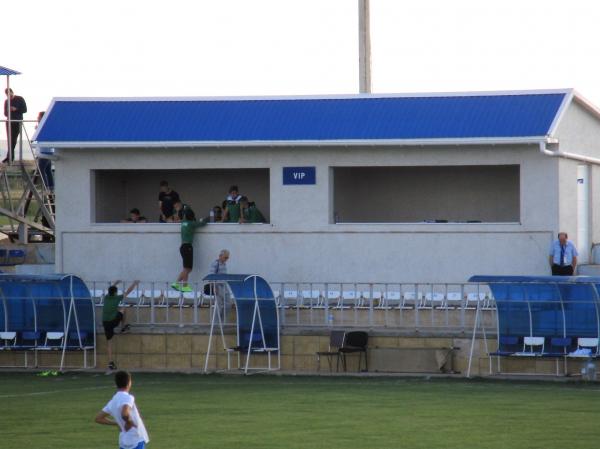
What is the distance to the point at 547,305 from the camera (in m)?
26.0

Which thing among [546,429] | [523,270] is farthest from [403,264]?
[546,429]

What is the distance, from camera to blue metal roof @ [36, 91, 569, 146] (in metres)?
30.8

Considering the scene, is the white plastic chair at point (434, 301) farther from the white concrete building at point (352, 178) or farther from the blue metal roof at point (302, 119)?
the blue metal roof at point (302, 119)

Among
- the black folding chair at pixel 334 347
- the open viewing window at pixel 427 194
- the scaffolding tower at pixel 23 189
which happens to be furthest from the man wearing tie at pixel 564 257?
the scaffolding tower at pixel 23 189

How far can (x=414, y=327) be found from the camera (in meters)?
27.0

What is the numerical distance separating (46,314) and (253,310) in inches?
169

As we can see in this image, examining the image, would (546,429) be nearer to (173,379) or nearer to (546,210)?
Result: (173,379)

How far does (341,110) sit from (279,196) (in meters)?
2.37

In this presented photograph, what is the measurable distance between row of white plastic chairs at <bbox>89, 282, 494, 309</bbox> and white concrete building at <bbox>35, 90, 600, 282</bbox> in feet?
3.37

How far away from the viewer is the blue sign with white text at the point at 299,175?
104 ft

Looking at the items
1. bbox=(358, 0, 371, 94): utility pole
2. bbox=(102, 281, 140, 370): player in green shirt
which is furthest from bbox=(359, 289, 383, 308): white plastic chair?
bbox=(358, 0, 371, 94): utility pole

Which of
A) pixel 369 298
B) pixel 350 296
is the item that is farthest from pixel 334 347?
pixel 350 296

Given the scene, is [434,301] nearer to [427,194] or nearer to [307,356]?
[307,356]

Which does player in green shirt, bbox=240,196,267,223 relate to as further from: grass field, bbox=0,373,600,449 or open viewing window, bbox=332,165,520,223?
grass field, bbox=0,373,600,449
